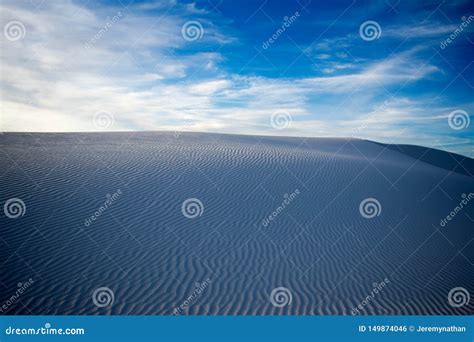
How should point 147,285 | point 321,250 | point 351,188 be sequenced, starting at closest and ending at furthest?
point 147,285 < point 321,250 < point 351,188

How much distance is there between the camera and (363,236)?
9812 millimetres

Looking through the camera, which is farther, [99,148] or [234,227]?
[99,148]

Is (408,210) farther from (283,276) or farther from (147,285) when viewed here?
(147,285)

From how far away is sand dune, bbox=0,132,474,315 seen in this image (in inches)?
243

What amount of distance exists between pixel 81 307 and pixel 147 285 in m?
1.25

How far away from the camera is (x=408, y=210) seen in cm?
1255

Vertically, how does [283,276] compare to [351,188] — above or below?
below

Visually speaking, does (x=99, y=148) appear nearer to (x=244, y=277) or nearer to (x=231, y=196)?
(x=231, y=196)

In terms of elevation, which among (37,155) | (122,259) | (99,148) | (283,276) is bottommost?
(283,276)

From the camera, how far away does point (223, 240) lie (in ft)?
28.4

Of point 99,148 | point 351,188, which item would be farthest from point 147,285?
point 99,148

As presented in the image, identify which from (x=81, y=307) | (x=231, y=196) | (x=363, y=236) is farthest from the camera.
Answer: (x=231, y=196)

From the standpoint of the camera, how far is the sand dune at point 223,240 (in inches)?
243

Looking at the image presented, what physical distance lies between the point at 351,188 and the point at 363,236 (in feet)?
15.7
